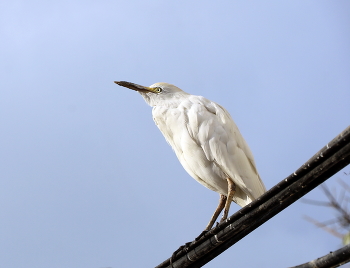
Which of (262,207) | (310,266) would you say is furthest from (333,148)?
(310,266)

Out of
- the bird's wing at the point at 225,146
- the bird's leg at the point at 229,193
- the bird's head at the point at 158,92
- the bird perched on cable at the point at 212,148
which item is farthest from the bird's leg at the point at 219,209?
the bird's head at the point at 158,92

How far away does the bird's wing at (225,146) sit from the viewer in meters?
4.28

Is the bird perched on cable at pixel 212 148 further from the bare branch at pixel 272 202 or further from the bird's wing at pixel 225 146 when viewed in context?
the bare branch at pixel 272 202

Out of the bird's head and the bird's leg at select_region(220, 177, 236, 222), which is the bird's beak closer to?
the bird's head

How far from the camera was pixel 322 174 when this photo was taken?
195 centimetres

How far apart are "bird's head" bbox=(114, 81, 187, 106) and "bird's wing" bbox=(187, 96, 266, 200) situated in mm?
463

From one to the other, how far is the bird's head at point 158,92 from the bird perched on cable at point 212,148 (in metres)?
0.17

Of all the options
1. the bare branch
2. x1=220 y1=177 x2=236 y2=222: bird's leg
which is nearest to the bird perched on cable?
x1=220 y1=177 x2=236 y2=222: bird's leg

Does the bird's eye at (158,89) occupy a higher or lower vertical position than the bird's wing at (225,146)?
higher

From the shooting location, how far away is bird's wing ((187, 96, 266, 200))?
428 cm

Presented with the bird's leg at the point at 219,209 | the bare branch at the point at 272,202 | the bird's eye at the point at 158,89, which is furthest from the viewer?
the bird's eye at the point at 158,89

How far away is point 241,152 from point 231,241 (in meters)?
1.99

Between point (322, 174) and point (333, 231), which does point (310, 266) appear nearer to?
point (322, 174)

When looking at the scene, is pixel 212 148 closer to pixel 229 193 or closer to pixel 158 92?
pixel 229 193
